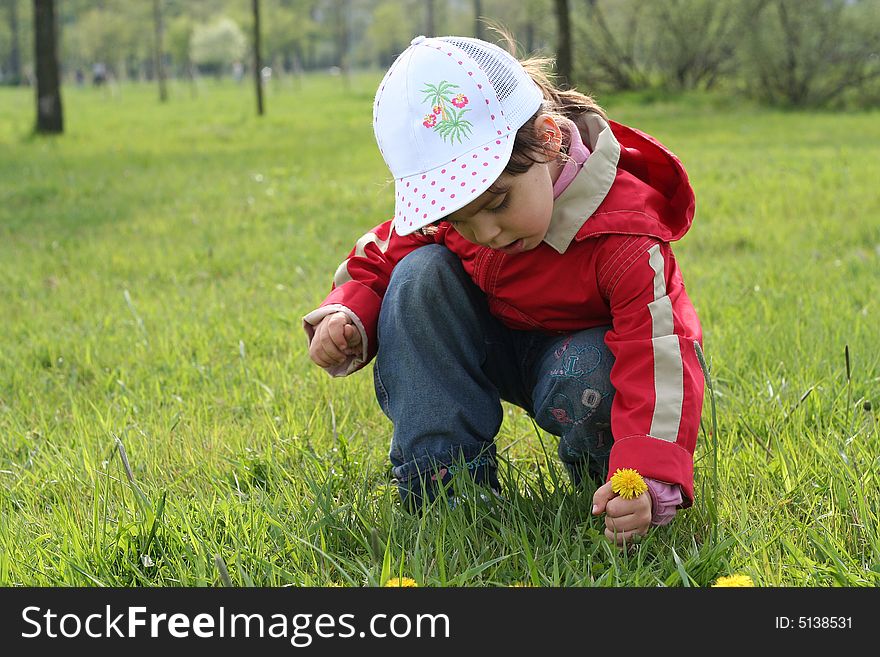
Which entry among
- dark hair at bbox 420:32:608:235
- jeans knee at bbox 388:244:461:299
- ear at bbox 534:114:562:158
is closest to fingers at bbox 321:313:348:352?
jeans knee at bbox 388:244:461:299

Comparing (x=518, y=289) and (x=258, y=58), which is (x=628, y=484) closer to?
(x=518, y=289)

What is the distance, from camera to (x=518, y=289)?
219 centimetres

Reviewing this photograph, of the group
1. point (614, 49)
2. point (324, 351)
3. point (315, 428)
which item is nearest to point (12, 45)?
point (614, 49)

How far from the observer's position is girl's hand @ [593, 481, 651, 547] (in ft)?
5.90

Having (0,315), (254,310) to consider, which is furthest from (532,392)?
(0,315)

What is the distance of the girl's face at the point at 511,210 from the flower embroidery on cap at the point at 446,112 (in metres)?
0.13

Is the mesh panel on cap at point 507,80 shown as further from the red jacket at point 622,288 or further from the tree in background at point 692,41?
the tree in background at point 692,41

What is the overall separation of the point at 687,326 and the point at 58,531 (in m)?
1.41

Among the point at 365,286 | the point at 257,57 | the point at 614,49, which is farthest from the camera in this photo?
the point at 614,49

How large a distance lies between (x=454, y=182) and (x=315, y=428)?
114 centimetres

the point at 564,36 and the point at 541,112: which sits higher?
the point at 564,36

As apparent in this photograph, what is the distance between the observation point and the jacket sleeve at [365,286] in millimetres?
2303

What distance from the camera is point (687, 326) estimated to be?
77.2 inches
